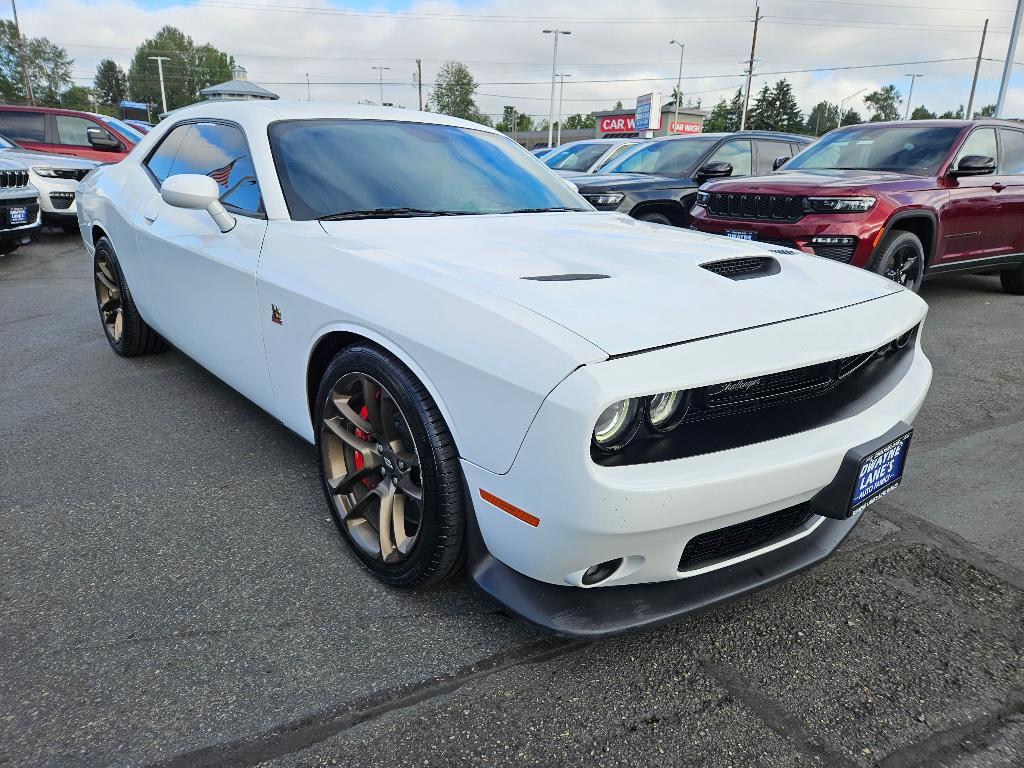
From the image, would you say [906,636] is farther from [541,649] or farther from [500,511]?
[500,511]

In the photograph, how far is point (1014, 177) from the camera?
629 cm

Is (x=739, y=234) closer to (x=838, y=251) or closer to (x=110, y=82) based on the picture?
(x=838, y=251)

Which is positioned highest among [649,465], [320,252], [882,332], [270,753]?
[320,252]

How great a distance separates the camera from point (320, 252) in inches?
89.8

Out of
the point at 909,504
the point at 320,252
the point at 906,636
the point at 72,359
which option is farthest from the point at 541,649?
the point at 72,359

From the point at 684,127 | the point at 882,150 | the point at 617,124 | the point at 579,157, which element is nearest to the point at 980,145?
the point at 882,150

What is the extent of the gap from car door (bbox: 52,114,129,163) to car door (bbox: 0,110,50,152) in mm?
156

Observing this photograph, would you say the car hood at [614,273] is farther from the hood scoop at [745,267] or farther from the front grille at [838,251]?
the front grille at [838,251]

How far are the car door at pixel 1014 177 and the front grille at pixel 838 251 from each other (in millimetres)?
2060

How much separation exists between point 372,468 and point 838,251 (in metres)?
4.27

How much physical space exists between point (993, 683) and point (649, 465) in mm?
1135

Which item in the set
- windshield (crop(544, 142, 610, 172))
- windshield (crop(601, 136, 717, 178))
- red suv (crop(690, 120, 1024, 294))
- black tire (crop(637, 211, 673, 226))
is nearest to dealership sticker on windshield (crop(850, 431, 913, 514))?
red suv (crop(690, 120, 1024, 294))

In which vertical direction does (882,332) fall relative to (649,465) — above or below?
above

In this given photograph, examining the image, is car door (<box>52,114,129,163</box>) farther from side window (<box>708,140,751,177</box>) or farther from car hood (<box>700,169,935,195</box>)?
car hood (<box>700,169,935,195</box>)
